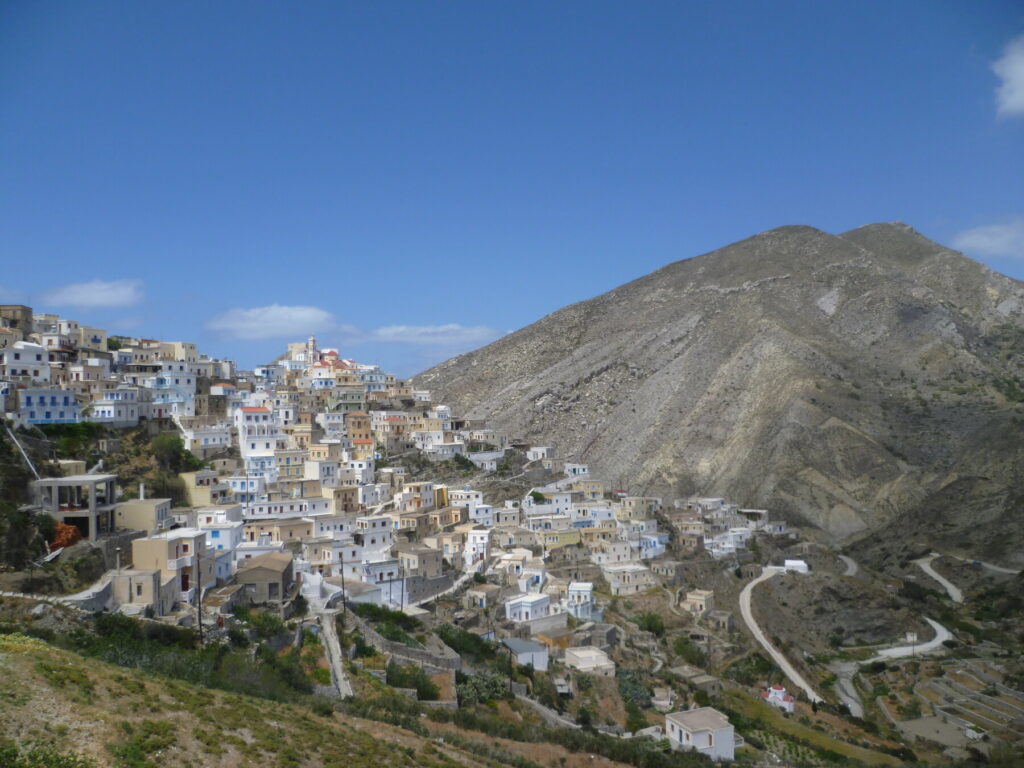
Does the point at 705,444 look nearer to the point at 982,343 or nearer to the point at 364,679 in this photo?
the point at 982,343

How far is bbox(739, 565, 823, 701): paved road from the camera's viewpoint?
112ft

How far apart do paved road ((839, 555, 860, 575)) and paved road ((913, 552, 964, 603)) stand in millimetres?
3721

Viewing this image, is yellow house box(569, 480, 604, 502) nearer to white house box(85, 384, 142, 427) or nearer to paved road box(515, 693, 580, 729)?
paved road box(515, 693, 580, 729)

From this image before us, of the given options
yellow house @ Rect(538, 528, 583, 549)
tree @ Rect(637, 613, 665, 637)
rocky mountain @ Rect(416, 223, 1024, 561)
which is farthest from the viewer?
rocky mountain @ Rect(416, 223, 1024, 561)

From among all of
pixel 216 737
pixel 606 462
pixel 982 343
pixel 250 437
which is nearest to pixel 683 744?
pixel 216 737

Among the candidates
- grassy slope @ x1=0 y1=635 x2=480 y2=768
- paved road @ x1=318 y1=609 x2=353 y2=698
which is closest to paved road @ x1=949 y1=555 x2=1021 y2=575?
paved road @ x1=318 y1=609 x2=353 y2=698

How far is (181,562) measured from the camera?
2155 cm

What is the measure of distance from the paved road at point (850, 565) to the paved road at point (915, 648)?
5629 millimetres

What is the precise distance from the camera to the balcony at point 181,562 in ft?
70.0

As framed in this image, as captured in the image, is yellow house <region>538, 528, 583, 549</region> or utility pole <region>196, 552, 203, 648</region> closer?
utility pole <region>196, 552, 203, 648</region>

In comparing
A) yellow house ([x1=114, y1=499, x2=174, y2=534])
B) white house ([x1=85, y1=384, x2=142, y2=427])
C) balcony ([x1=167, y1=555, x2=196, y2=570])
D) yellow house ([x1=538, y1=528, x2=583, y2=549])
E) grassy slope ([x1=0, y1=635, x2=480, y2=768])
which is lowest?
yellow house ([x1=538, y1=528, x2=583, y2=549])

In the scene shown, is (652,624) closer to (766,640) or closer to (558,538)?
(558,538)

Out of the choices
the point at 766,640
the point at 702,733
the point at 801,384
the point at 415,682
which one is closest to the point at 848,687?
the point at 766,640

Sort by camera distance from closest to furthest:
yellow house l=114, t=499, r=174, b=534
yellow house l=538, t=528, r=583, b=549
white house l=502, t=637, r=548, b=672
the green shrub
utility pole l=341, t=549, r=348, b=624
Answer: the green shrub, utility pole l=341, t=549, r=348, b=624, yellow house l=114, t=499, r=174, b=534, white house l=502, t=637, r=548, b=672, yellow house l=538, t=528, r=583, b=549
